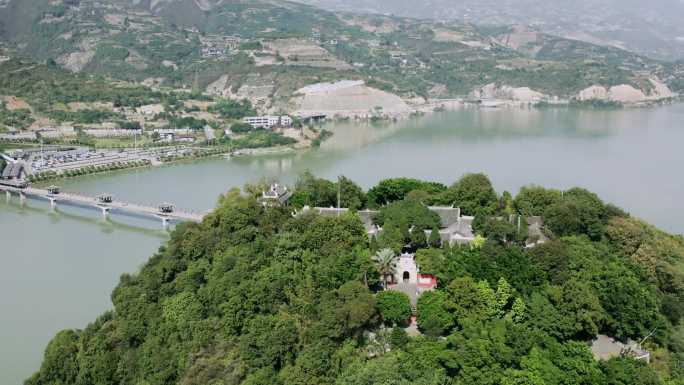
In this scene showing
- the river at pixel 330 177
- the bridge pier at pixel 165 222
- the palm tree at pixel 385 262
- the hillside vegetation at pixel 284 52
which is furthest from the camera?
the hillside vegetation at pixel 284 52

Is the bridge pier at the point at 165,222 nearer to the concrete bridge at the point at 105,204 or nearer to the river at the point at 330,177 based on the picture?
the concrete bridge at the point at 105,204

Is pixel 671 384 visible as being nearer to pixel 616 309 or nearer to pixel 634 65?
pixel 616 309

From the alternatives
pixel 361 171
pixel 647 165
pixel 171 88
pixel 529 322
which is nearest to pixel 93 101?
pixel 171 88

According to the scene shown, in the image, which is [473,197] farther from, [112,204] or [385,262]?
[112,204]

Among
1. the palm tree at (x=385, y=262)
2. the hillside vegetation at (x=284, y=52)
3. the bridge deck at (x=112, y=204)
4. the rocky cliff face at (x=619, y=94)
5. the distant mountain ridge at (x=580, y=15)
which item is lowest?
the bridge deck at (x=112, y=204)

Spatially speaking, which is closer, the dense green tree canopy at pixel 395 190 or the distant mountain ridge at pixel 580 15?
the dense green tree canopy at pixel 395 190

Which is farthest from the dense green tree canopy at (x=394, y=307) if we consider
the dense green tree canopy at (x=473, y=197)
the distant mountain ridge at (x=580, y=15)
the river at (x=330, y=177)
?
the distant mountain ridge at (x=580, y=15)

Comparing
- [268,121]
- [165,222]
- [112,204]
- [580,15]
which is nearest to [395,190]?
[165,222]

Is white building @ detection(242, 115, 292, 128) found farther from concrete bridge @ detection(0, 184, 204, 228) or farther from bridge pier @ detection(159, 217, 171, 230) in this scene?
bridge pier @ detection(159, 217, 171, 230)
